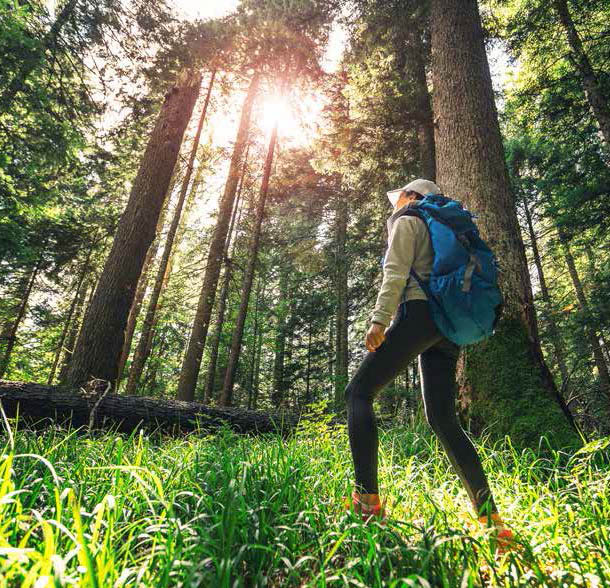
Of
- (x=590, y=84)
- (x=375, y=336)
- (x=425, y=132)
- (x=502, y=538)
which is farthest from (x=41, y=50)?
(x=590, y=84)

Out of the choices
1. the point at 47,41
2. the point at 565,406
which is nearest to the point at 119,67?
the point at 47,41

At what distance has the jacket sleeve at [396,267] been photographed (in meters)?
2.04

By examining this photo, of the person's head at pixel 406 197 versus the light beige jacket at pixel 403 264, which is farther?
the person's head at pixel 406 197

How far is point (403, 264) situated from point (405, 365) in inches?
22.4

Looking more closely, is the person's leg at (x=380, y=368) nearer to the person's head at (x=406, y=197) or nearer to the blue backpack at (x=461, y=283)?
the blue backpack at (x=461, y=283)

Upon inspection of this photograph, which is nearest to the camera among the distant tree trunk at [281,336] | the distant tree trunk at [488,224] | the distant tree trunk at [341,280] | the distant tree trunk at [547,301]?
the distant tree trunk at [488,224]

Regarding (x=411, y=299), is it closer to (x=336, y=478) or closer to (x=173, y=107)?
(x=336, y=478)

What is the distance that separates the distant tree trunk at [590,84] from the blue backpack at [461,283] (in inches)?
344

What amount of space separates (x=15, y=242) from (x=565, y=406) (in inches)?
453

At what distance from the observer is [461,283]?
197 centimetres

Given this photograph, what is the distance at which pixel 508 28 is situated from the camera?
324 inches

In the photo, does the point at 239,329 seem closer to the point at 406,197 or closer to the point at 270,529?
the point at 406,197

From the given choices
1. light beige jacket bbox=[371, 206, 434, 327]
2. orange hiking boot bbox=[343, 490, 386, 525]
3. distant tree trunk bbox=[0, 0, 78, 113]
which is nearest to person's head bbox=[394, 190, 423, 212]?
light beige jacket bbox=[371, 206, 434, 327]

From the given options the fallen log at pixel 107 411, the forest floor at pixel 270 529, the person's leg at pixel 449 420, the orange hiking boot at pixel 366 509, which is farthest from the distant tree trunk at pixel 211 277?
the person's leg at pixel 449 420
